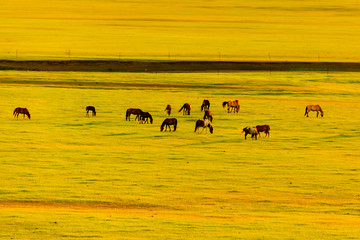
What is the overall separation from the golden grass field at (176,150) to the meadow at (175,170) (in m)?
0.06

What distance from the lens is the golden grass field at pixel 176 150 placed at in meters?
23.8

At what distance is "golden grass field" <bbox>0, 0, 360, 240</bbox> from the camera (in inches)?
938

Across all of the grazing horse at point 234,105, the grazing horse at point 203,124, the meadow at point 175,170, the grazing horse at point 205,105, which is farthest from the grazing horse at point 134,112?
the grazing horse at point 234,105

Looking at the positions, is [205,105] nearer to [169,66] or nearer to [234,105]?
[234,105]

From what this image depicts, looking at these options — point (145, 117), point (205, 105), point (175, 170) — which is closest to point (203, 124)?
point (145, 117)

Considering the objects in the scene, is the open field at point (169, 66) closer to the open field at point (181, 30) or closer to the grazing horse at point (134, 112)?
the open field at point (181, 30)

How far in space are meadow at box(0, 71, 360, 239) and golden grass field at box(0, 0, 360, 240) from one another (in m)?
0.06

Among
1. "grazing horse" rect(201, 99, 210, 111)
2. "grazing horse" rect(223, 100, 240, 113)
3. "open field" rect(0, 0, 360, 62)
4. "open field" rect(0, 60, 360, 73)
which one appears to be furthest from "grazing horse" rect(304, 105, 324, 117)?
"open field" rect(0, 0, 360, 62)

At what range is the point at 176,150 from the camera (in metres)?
35.1

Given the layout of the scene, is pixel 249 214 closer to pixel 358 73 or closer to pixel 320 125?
pixel 320 125

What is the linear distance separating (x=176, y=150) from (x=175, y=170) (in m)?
4.00

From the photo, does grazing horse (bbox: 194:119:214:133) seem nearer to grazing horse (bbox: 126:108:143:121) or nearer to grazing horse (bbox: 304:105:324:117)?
grazing horse (bbox: 126:108:143:121)

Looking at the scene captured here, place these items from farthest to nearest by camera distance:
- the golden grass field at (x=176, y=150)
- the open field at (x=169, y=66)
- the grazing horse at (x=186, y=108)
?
the open field at (x=169, y=66) → the grazing horse at (x=186, y=108) → the golden grass field at (x=176, y=150)

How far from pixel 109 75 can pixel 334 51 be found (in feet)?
108
